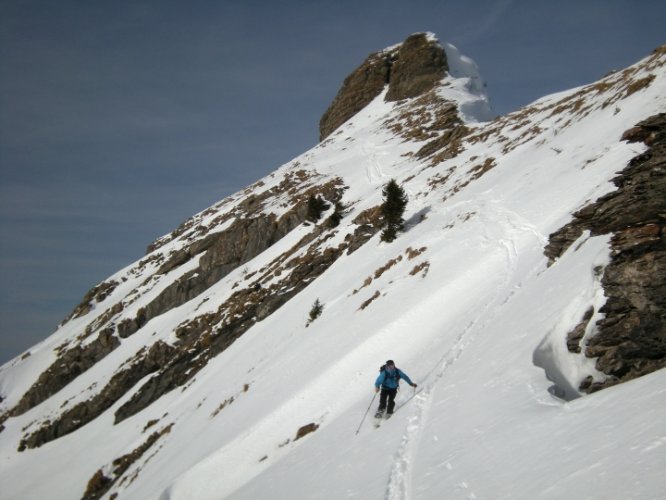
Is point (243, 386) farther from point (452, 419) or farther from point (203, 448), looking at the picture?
point (452, 419)

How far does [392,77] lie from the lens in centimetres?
8644

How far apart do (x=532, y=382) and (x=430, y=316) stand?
27.5ft

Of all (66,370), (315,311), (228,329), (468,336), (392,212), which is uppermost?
Result: (66,370)

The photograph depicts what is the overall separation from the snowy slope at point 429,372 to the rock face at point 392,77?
3696 cm

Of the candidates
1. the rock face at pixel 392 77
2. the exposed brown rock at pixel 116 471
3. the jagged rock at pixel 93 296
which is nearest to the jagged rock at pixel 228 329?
the exposed brown rock at pixel 116 471

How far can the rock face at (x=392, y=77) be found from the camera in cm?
8212

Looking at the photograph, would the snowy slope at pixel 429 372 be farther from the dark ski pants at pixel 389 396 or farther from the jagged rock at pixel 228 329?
the jagged rock at pixel 228 329

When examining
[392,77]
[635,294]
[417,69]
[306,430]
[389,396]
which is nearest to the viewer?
[635,294]

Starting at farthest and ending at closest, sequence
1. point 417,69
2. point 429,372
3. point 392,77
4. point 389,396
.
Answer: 1. point 392,77
2. point 417,69
3. point 429,372
4. point 389,396

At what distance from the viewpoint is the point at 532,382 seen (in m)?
9.09

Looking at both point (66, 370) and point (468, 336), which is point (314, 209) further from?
point (66, 370)

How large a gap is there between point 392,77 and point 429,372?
83.9 metres

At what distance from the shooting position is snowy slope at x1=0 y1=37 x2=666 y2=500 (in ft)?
22.4

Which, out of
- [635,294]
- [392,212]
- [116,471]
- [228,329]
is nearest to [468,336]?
[635,294]
